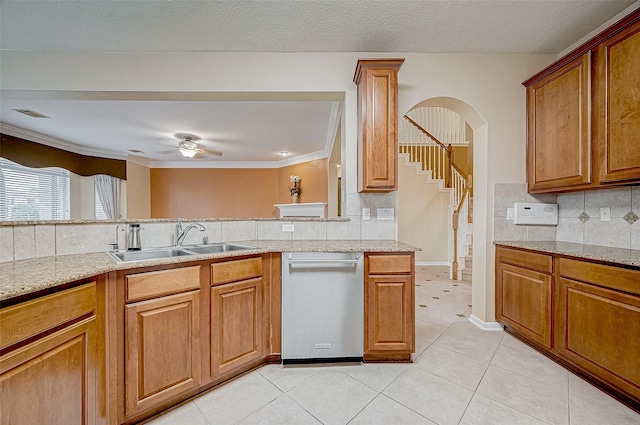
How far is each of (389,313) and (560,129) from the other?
202 centimetres

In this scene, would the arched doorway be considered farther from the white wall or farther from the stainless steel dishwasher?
the stainless steel dishwasher

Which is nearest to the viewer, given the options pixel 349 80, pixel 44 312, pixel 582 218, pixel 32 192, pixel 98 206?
pixel 44 312

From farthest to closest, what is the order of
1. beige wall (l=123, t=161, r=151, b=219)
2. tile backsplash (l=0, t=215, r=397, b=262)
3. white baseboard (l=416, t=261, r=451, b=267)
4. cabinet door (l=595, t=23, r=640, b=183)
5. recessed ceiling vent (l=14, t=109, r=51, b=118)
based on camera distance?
beige wall (l=123, t=161, r=151, b=219) → white baseboard (l=416, t=261, r=451, b=267) → recessed ceiling vent (l=14, t=109, r=51, b=118) → cabinet door (l=595, t=23, r=640, b=183) → tile backsplash (l=0, t=215, r=397, b=262)

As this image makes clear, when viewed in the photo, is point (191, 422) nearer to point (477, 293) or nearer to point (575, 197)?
point (477, 293)

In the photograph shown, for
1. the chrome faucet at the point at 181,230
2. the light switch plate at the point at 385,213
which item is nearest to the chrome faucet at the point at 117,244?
the chrome faucet at the point at 181,230

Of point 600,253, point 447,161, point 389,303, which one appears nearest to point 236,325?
point 389,303

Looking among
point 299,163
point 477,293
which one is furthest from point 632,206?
point 299,163

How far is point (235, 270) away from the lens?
1.79m

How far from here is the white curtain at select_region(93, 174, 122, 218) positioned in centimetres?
572

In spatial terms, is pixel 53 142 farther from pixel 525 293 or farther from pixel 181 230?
pixel 525 293

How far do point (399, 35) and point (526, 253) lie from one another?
209 cm

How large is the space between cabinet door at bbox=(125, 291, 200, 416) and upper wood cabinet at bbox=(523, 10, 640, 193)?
2.84m

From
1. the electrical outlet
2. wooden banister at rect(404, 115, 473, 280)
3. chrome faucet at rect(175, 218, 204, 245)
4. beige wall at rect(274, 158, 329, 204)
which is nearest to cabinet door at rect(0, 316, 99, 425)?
chrome faucet at rect(175, 218, 204, 245)

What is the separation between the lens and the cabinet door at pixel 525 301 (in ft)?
6.75
